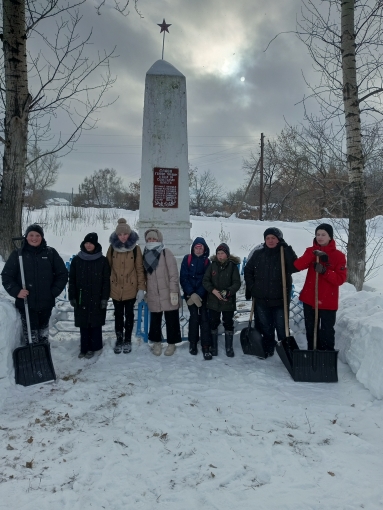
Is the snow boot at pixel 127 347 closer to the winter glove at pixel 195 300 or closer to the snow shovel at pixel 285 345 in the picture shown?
the winter glove at pixel 195 300

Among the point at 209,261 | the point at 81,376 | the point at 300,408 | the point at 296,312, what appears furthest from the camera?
the point at 296,312

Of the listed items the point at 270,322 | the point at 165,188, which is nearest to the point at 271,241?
the point at 270,322

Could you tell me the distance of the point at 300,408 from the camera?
3.21m

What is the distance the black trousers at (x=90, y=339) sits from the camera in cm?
427

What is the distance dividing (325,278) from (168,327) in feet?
6.57

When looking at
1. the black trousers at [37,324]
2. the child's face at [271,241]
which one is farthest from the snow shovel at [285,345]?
Answer: the black trousers at [37,324]

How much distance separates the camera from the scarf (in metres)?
4.31

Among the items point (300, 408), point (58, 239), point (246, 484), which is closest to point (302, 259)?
point (300, 408)

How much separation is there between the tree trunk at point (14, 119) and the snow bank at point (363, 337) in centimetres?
493

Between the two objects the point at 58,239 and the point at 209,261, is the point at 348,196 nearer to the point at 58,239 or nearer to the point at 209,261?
the point at 209,261

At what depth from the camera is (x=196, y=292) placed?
14.3 ft

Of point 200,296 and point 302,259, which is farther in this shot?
point 200,296

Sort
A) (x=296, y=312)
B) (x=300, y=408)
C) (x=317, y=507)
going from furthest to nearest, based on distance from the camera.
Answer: (x=296, y=312)
(x=300, y=408)
(x=317, y=507)

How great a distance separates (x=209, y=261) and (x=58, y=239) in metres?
8.18
